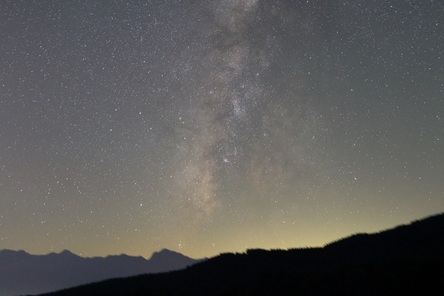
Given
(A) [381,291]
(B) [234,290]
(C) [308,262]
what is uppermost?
(C) [308,262]

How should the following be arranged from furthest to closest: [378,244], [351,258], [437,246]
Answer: [378,244], [351,258], [437,246]

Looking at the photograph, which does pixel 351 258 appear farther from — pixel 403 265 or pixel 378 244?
pixel 403 265

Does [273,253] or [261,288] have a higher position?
[273,253]

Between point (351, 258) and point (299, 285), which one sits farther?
point (351, 258)

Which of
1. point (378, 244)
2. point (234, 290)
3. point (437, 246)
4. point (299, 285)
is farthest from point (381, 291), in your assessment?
point (378, 244)

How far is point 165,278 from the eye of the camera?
3444cm

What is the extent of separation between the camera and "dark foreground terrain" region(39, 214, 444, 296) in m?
19.4

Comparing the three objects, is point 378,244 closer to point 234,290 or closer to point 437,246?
point 437,246

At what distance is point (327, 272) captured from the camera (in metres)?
22.2

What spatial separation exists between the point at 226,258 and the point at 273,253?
3836mm

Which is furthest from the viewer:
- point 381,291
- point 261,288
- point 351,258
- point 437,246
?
point 351,258

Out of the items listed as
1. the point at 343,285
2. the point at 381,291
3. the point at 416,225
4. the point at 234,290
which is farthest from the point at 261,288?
the point at 416,225

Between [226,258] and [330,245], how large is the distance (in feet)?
28.1

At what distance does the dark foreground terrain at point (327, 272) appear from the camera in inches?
763
